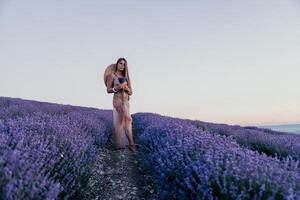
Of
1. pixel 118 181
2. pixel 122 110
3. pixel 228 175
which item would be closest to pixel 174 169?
pixel 228 175

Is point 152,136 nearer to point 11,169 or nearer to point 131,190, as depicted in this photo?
point 131,190

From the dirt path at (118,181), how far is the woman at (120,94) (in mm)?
562

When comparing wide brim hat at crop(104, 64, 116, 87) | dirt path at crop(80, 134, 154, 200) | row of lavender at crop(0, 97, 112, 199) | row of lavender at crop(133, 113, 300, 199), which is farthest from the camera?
wide brim hat at crop(104, 64, 116, 87)

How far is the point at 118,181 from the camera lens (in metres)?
4.23

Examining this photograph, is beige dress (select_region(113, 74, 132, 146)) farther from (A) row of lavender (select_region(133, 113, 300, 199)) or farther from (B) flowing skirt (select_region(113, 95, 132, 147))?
(A) row of lavender (select_region(133, 113, 300, 199))

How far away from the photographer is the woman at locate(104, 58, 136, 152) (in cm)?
600

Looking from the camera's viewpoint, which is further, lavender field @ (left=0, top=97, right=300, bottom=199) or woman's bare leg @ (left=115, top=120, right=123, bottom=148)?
woman's bare leg @ (left=115, top=120, right=123, bottom=148)

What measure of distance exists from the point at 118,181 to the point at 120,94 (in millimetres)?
2156

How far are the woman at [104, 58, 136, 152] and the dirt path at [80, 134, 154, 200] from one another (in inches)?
22.1

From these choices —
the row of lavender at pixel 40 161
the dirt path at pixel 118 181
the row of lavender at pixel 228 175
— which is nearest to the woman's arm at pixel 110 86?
the dirt path at pixel 118 181

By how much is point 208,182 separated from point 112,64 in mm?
4118

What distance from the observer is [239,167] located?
2406 millimetres

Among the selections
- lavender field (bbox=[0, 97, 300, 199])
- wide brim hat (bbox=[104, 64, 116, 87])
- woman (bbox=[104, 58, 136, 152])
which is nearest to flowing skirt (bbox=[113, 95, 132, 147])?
woman (bbox=[104, 58, 136, 152])

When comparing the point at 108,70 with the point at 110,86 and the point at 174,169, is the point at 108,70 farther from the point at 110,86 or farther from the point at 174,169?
the point at 174,169
